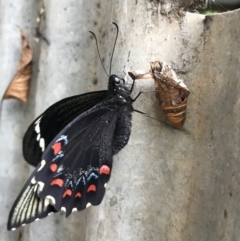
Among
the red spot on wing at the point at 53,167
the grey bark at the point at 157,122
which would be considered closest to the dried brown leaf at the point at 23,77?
the grey bark at the point at 157,122

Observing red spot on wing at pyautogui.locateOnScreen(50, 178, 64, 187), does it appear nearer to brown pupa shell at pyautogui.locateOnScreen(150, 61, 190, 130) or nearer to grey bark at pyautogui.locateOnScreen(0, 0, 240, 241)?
grey bark at pyautogui.locateOnScreen(0, 0, 240, 241)

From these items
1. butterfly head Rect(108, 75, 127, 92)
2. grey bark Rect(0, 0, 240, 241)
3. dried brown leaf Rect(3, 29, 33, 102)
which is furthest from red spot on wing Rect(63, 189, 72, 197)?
dried brown leaf Rect(3, 29, 33, 102)

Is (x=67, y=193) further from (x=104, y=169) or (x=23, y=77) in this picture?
(x=23, y=77)

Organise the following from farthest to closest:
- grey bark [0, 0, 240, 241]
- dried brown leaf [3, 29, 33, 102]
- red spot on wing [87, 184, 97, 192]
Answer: dried brown leaf [3, 29, 33, 102]
red spot on wing [87, 184, 97, 192]
grey bark [0, 0, 240, 241]

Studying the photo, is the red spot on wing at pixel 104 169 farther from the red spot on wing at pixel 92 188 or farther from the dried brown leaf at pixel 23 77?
the dried brown leaf at pixel 23 77

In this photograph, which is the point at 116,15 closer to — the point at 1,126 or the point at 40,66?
the point at 40,66

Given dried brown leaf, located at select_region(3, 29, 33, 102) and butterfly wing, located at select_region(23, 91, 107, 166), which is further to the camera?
dried brown leaf, located at select_region(3, 29, 33, 102)

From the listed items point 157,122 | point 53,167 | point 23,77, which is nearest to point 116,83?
point 157,122

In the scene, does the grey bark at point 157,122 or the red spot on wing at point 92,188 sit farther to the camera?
the red spot on wing at point 92,188
